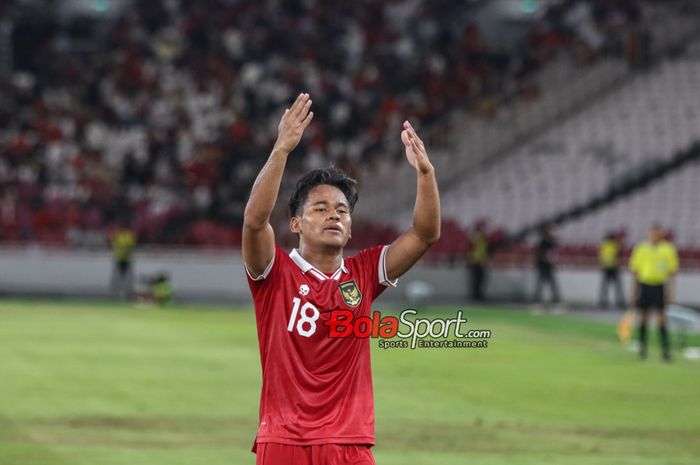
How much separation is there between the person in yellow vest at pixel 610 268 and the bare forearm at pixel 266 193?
101 ft

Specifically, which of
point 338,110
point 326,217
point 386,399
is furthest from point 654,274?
point 338,110

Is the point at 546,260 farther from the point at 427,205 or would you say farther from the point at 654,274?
the point at 427,205

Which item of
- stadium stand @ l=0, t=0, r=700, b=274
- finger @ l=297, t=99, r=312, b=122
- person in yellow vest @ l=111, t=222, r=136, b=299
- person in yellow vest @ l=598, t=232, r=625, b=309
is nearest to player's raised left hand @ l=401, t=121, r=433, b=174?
finger @ l=297, t=99, r=312, b=122

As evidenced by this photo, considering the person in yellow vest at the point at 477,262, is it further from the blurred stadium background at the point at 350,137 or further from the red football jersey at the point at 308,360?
the red football jersey at the point at 308,360

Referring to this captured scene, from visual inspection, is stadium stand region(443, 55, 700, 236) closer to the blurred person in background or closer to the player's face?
the blurred person in background

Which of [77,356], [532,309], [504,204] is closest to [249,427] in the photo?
[77,356]

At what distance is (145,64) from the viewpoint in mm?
47500

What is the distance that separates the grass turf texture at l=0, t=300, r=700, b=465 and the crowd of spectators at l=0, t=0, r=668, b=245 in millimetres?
12923

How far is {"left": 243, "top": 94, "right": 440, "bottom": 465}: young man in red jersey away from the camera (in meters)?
6.75

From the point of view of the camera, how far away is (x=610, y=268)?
37.5 m

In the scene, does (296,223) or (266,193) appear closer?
(266,193)

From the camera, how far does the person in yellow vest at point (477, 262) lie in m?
39.2

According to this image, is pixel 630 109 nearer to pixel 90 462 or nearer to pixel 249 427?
pixel 249 427

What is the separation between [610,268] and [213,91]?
15.0m
